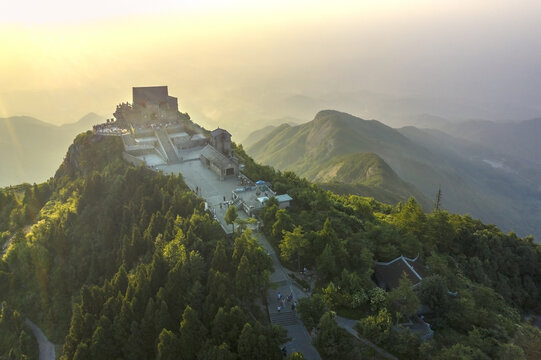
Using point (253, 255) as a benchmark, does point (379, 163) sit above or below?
above

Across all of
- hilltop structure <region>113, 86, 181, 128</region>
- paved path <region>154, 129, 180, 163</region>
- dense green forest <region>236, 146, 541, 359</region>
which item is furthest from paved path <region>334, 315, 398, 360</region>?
hilltop structure <region>113, 86, 181, 128</region>

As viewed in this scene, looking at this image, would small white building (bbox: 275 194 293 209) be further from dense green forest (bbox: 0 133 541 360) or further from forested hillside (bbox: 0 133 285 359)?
forested hillside (bbox: 0 133 285 359)

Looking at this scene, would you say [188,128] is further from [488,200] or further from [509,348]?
[488,200]

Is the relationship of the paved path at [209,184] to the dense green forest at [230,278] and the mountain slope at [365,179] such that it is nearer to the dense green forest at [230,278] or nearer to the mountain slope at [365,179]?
the dense green forest at [230,278]

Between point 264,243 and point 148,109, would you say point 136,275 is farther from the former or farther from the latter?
point 148,109

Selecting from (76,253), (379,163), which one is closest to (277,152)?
(379,163)
